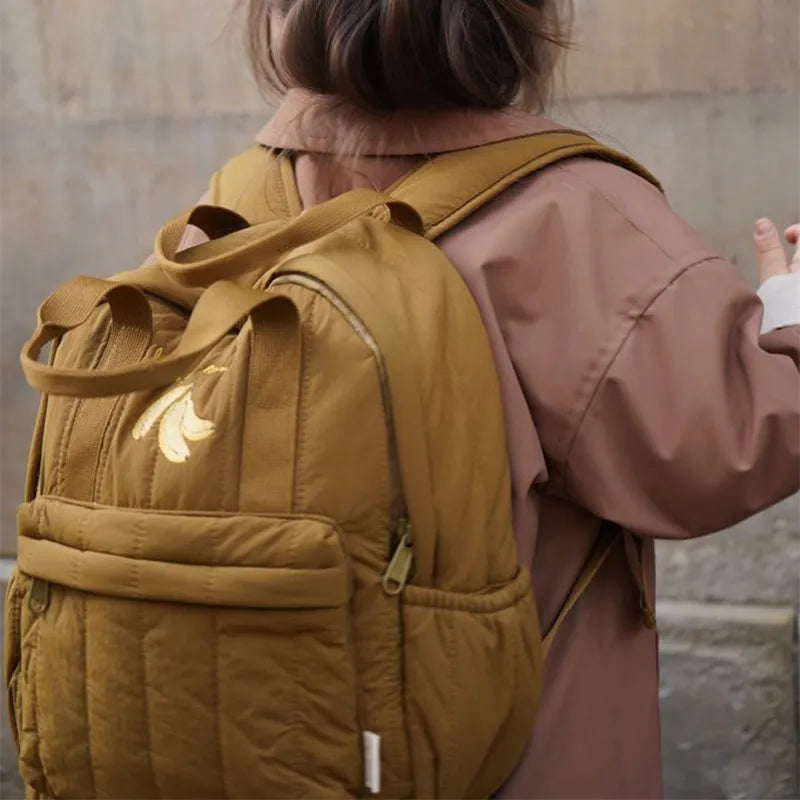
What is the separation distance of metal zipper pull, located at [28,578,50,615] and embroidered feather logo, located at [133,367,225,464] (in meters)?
0.20

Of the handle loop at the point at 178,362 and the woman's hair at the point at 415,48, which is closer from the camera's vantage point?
the handle loop at the point at 178,362

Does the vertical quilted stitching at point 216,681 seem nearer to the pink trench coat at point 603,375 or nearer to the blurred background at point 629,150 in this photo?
the pink trench coat at point 603,375

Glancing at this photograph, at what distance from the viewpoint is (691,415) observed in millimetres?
1238

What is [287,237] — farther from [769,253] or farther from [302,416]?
[769,253]

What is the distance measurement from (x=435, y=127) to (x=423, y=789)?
26.4 inches

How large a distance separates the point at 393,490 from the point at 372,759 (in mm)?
251

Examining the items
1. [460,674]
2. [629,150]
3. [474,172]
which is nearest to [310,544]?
[460,674]

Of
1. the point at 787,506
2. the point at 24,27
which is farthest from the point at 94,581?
the point at 24,27

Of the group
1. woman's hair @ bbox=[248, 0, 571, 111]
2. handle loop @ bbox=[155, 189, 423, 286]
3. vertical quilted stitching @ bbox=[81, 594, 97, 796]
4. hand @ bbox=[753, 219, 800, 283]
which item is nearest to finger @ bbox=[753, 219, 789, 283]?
hand @ bbox=[753, 219, 800, 283]

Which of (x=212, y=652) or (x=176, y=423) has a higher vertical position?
(x=176, y=423)

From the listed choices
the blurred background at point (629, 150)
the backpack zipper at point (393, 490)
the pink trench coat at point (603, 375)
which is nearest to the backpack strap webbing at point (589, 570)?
the pink trench coat at point (603, 375)

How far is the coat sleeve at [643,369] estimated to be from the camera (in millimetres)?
1237

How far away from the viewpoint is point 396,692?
1216 millimetres

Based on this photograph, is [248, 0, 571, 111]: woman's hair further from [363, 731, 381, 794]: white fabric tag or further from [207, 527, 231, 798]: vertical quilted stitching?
[363, 731, 381, 794]: white fabric tag
